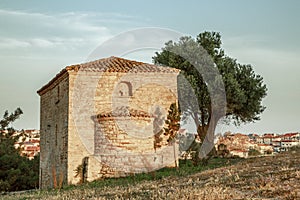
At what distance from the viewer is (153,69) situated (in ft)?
65.5

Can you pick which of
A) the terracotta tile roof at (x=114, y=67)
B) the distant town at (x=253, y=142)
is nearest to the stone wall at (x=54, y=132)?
the terracotta tile roof at (x=114, y=67)

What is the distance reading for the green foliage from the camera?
27486 mm

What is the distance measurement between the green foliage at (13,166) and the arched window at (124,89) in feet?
35.4

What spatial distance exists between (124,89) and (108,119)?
2.46m

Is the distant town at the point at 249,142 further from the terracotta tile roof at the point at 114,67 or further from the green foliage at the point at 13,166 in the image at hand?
the terracotta tile roof at the point at 114,67

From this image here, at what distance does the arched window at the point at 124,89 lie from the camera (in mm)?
19281

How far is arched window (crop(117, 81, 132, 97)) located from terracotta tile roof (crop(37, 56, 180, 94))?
2.00 feet

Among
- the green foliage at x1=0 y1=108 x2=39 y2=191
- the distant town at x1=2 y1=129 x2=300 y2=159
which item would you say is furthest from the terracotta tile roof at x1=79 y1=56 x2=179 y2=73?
the green foliage at x1=0 y1=108 x2=39 y2=191

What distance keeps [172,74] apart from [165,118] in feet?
7.20

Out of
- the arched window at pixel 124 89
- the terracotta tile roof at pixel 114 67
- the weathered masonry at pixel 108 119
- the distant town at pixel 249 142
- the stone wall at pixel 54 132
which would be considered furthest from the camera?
the distant town at pixel 249 142

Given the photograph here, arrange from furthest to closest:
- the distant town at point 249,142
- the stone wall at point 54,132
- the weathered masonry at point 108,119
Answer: the distant town at point 249,142
the stone wall at point 54,132
the weathered masonry at point 108,119

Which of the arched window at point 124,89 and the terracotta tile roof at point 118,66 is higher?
the terracotta tile roof at point 118,66

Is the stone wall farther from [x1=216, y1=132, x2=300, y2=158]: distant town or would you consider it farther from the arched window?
[x1=216, y1=132, x2=300, y2=158]: distant town

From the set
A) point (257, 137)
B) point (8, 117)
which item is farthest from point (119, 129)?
point (257, 137)
